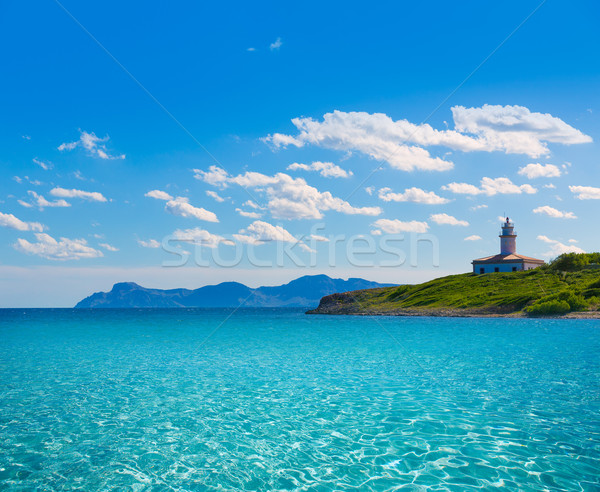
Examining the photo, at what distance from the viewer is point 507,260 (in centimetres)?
13238

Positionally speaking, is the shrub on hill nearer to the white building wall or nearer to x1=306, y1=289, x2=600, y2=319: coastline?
the white building wall

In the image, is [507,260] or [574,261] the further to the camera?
[507,260]

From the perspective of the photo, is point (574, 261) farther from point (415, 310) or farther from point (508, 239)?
point (415, 310)

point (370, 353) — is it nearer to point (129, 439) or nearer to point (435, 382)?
point (435, 382)

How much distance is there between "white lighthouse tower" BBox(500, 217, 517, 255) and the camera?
135125mm

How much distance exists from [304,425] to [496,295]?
96.5 metres

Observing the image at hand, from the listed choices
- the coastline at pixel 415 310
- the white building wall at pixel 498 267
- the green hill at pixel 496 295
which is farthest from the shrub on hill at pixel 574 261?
the coastline at pixel 415 310

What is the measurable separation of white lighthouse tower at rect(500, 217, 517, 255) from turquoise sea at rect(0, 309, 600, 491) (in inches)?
4538

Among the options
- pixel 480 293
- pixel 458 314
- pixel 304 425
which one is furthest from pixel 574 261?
pixel 304 425

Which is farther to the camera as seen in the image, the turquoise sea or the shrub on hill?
the shrub on hill

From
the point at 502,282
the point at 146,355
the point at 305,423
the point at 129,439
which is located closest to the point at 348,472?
the point at 305,423

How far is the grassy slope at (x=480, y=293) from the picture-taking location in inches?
3506

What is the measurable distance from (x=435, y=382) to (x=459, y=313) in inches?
A: 3065

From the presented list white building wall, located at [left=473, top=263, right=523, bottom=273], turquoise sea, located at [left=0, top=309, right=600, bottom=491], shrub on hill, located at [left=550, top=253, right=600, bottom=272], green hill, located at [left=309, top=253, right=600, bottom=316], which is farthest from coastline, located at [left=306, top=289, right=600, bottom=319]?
turquoise sea, located at [left=0, top=309, right=600, bottom=491]
